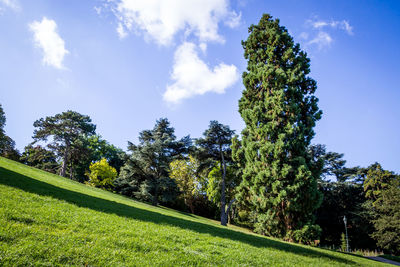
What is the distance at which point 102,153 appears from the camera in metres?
44.8

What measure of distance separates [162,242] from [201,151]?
1792cm

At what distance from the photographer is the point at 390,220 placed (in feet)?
81.4

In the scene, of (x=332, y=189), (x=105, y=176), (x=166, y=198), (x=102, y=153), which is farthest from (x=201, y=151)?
(x=102, y=153)

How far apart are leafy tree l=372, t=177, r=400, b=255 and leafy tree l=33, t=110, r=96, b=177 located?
47.9 m

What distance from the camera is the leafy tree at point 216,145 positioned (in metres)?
22.8

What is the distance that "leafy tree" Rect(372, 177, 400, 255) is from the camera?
2423 cm

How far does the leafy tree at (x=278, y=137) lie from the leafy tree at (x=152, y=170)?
458 inches

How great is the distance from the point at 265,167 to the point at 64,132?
32960 millimetres

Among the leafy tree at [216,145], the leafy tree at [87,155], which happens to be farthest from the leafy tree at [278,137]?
the leafy tree at [87,155]

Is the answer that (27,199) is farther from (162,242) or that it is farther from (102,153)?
(102,153)

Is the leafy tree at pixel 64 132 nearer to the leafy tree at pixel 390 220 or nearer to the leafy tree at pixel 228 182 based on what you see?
the leafy tree at pixel 228 182

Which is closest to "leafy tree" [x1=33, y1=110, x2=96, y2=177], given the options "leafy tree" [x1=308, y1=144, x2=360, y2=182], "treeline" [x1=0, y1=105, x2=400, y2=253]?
"treeline" [x1=0, y1=105, x2=400, y2=253]

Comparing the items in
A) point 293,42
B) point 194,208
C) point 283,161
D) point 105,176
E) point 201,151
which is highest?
point 293,42

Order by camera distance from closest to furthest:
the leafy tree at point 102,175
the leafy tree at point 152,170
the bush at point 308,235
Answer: the bush at point 308,235
the leafy tree at point 152,170
the leafy tree at point 102,175
